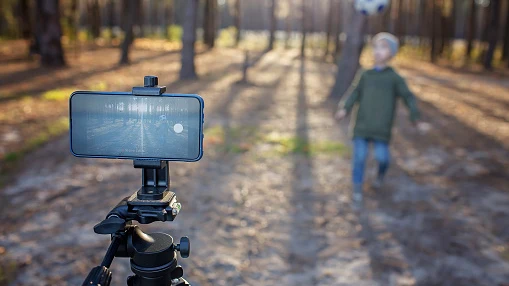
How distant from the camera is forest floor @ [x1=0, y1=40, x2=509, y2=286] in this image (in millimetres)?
3814

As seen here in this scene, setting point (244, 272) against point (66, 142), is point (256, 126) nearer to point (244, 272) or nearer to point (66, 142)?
point (66, 142)

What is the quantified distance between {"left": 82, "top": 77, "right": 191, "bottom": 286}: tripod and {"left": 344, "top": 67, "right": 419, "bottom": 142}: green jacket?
3.83m

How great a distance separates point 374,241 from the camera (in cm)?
431

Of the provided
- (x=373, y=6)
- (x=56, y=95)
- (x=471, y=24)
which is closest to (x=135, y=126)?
(x=373, y=6)

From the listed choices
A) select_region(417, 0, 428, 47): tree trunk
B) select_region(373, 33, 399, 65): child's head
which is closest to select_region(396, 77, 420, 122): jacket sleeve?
select_region(373, 33, 399, 65): child's head

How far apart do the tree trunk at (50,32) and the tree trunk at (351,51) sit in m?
10.4

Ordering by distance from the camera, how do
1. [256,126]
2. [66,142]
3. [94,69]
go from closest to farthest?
[66,142] → [256,126] → [94,69]

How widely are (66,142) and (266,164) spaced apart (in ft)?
11.2

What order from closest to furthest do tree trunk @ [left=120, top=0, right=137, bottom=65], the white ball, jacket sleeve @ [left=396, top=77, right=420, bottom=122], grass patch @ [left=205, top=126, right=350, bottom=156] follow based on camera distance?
jacket sleeve @ [left=396, top=77, right=420, bottom=122], grass patch @ [left=205, top=126, right=350, bottom=156], the white ball, tree trunk @ [left=120, top=0, right=137, bottom=65]

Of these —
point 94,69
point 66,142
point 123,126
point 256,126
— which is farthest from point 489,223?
point 94,69

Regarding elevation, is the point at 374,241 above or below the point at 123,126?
below

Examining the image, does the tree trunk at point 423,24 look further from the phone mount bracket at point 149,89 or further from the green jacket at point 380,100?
the phone mount bracket at point 149,89

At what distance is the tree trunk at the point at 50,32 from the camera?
51.8ft

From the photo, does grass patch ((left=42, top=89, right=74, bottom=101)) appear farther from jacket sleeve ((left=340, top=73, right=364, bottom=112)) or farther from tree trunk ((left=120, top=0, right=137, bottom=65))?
jacket sleeve ((left=340, top=73, right=364, bottom=112))
